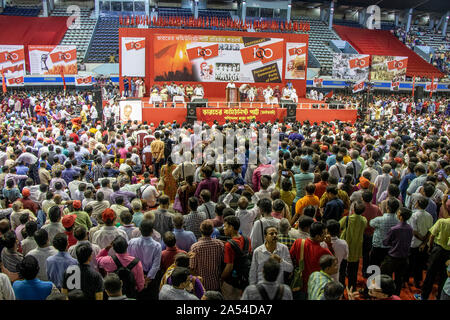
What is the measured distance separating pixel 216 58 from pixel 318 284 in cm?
1992

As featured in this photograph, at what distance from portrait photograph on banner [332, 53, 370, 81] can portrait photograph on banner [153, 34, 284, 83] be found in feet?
23.6

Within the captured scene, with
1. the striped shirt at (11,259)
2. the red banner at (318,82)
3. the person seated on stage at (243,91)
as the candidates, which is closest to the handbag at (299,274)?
the striped shirt at (11,259)

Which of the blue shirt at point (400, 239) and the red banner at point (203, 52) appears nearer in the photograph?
the blue shirt at point (400, 239)

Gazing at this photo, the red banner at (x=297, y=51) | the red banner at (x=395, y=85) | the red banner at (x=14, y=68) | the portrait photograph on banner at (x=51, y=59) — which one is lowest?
the red banner at (x=395, y=85)

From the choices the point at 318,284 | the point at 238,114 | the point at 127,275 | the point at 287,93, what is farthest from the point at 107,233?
the point at 287,93

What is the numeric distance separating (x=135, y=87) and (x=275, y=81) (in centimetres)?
847

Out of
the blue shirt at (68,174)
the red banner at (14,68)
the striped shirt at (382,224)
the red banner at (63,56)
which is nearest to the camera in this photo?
the striped shirt at (382,224)

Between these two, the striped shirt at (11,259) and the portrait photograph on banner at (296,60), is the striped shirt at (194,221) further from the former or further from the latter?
the portrait photograph on banner at (296,60)

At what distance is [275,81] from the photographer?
74.7 feet

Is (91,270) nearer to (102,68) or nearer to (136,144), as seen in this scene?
(136,144)

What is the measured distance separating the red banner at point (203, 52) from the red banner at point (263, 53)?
162 centimetres

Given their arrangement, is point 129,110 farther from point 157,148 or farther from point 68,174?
point 68,174

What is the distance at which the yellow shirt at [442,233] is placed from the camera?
469cm
